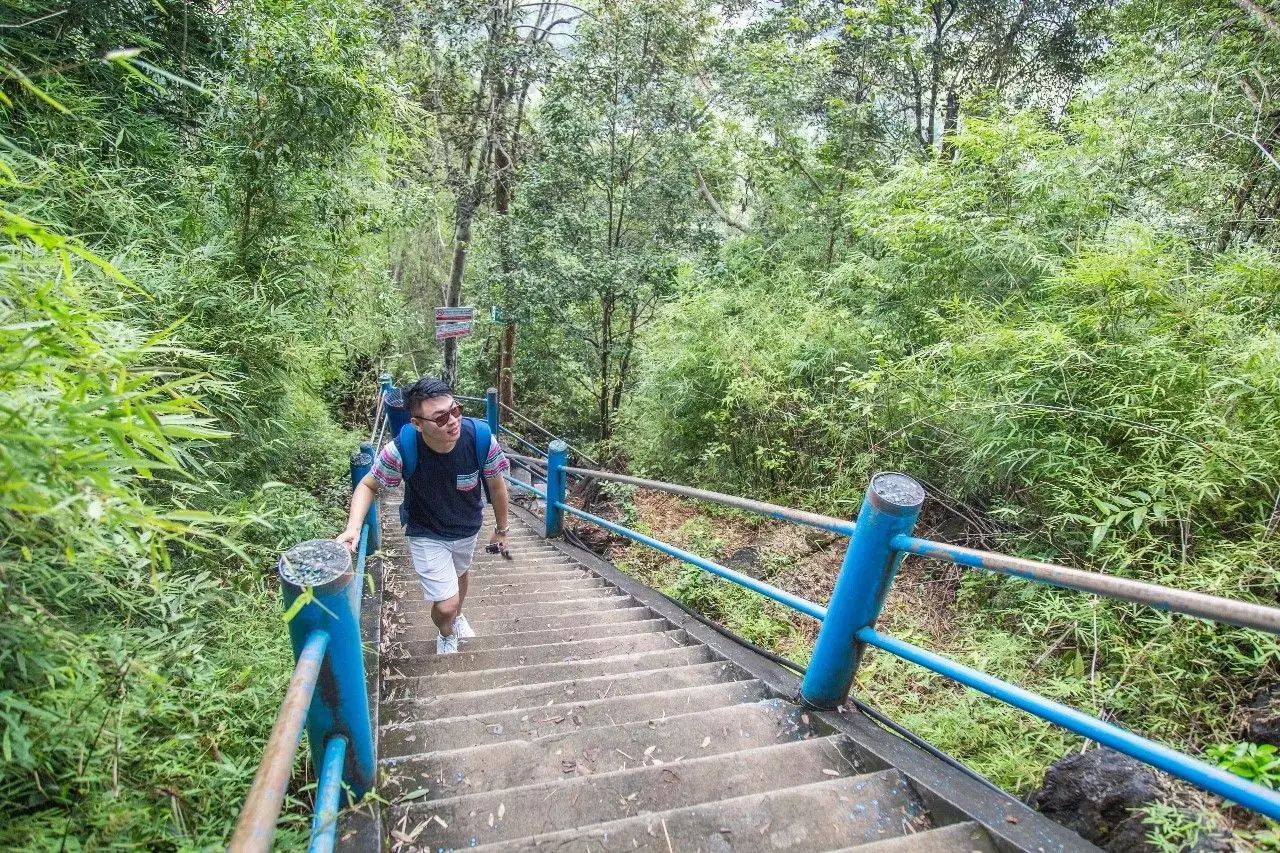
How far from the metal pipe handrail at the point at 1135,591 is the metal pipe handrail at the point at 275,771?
164 centimetres

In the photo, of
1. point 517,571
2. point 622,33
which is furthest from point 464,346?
point 517,571

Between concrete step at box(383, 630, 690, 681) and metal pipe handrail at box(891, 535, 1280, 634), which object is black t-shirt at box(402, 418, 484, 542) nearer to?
concrete step at box(383, 630, 690, 681)

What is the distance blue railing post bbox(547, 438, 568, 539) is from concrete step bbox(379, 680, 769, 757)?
2962 mm

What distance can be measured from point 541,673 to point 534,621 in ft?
3.14

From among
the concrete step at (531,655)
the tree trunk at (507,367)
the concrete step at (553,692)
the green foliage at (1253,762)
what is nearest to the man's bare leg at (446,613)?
the concrete step at (531,655)

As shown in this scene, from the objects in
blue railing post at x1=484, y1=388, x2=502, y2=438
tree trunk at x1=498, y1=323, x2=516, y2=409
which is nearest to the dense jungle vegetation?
blue railing post at x1=484, y1=388, x2=502, y2=438

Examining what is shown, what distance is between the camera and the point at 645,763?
2.14 meters

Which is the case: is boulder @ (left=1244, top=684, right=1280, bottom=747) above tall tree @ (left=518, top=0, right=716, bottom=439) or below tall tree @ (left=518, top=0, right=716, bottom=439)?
below

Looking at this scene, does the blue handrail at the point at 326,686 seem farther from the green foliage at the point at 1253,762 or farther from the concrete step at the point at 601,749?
the green foliage at the point at 1253,762

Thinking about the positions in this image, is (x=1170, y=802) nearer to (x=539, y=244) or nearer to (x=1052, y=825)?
(x=1052, y=825)

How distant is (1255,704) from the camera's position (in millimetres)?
2609

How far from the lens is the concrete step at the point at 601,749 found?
1970 millimetres

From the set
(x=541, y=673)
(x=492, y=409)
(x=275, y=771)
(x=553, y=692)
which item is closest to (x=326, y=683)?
(x=275, y=771)

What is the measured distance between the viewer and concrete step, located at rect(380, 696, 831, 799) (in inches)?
77.5
